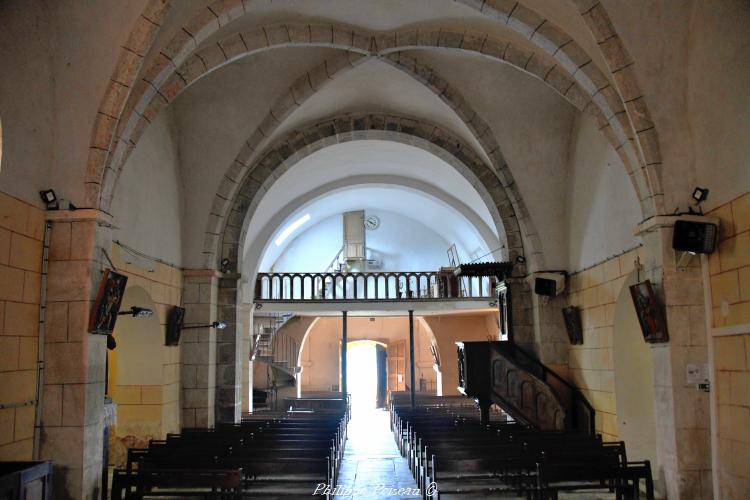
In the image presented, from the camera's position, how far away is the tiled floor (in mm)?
7777

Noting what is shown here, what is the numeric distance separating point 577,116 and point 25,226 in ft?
25.8

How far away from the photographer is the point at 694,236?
617cm

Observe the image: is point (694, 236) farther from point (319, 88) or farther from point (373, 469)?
point (319, 88)

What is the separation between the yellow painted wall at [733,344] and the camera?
5656 mm

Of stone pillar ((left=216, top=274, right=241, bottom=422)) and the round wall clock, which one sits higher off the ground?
the round wall clock

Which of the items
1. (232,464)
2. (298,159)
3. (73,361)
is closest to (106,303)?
(73,361)

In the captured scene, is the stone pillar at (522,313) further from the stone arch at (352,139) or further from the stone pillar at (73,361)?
the stone pillar at (73,361)

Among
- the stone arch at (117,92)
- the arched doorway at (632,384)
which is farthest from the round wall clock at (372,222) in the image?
the stone arch at (117,92)

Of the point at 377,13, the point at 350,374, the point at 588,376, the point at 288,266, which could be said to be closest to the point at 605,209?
the point at 588,376

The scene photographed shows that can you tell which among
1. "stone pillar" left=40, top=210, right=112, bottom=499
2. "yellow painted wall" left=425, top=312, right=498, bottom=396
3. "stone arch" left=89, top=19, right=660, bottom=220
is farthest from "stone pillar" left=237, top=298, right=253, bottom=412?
"stone pillar" left=40, top=210, right=112, bottom=499

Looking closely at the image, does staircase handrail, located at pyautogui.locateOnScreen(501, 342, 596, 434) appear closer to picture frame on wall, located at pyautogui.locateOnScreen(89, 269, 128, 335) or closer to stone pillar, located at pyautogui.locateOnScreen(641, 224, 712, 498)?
stone pillar, located at pyautogui.locateOnScreen(641, 224, 712, 498)

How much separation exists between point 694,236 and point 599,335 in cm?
335

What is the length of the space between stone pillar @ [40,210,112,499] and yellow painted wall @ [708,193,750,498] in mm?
6000

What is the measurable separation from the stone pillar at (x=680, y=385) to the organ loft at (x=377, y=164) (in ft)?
0.09
